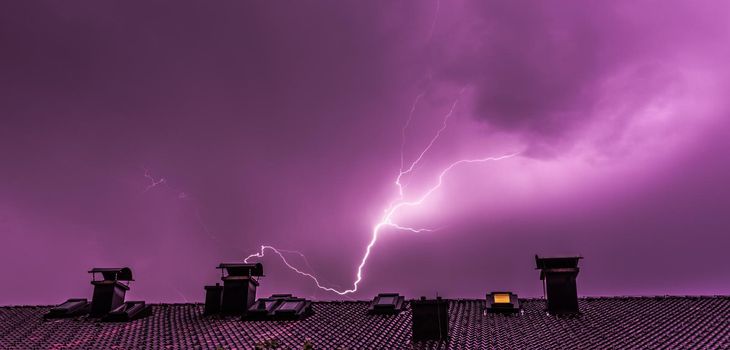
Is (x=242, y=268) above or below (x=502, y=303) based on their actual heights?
above

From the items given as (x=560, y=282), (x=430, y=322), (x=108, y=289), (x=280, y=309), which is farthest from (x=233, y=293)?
(x=560, y=282)

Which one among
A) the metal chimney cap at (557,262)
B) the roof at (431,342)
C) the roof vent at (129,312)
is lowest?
the roof at (431,342)

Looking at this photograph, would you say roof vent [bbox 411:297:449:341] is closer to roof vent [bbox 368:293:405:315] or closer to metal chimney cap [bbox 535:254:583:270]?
roof vent [bbox 368:293:405:315]

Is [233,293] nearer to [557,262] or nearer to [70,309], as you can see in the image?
[70,309]

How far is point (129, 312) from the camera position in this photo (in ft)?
76.1

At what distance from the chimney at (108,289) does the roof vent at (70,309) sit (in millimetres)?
726

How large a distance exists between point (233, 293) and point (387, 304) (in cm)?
631

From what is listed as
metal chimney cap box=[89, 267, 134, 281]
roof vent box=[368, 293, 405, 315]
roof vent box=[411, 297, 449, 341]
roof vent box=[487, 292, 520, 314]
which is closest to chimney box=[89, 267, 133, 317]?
metal chimney cap box=[89, 267, 134, 281]

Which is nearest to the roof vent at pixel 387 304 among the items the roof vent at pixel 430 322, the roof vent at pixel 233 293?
the roof vent at pixel 430 322

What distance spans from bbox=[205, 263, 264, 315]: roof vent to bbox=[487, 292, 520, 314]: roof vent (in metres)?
9.38

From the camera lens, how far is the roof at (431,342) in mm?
17766

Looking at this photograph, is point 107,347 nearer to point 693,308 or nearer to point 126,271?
point 126,271

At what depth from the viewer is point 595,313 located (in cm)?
2070

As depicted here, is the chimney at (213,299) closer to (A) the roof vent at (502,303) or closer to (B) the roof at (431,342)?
(B) the roof at (431,342)
